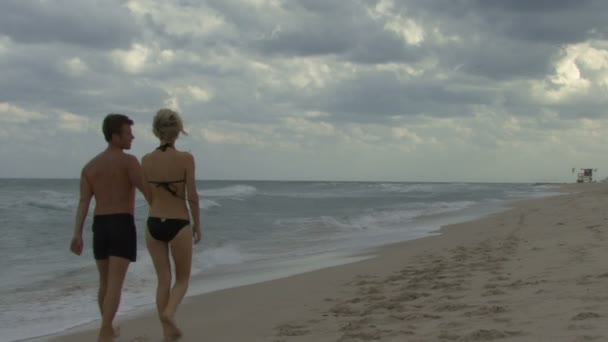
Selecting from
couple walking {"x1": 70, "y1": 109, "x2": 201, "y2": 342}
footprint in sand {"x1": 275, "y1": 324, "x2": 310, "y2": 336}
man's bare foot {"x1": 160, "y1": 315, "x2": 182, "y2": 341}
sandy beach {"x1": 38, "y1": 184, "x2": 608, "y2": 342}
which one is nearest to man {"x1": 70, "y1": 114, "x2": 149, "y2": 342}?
couple walking {"x1": 70, "y1": 109, "x2": 201, "y2": 342}

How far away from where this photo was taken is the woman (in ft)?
14.5

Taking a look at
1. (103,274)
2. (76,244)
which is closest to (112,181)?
(76,244)

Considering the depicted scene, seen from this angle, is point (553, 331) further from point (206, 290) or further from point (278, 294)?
point (206, 290)

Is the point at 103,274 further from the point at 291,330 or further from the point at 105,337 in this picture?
the point at 291,330

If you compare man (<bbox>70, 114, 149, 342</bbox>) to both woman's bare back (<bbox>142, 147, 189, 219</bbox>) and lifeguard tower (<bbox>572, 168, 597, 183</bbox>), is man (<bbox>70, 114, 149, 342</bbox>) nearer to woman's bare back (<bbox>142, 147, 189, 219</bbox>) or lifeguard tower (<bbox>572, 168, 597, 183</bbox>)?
woman's bare back (<bbox>142, 147, 189, 219</bbox>)

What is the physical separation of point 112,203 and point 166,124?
0.67 metres

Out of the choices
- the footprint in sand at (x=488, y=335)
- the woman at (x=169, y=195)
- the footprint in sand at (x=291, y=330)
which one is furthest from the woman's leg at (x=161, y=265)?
the footprint in sand at (x=488, y=335)

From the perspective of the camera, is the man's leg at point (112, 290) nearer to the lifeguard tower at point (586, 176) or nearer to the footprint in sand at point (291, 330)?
the footprint in sand at point (291, 330)

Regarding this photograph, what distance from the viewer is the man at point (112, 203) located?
171 inches

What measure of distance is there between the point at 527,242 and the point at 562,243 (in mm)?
1235

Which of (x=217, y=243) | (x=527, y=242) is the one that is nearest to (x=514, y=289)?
(x=527, y=242)

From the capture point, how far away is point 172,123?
4.48 meters

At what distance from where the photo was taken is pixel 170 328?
4664 millimetres

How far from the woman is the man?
0.11m
